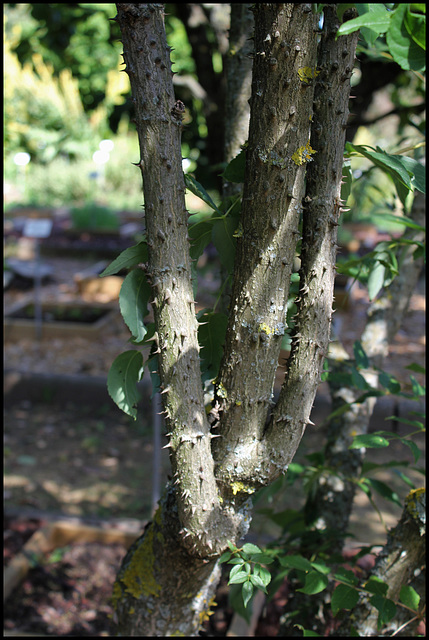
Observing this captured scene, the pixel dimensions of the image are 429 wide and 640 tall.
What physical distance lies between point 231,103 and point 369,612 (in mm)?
1276

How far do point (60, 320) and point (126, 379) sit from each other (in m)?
4.91

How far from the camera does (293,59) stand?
0.81 meters

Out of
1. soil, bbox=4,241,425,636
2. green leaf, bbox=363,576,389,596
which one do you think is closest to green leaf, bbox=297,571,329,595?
green leaf, bbox=363,576,389,596

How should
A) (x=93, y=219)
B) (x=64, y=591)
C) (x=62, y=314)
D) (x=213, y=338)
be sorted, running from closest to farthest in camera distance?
1. (x=213, y=338)
2. (x=64, y=591)
3. (x=62, y=314)
4. (x=93, y=219)

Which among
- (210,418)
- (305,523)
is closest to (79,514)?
(305,523)

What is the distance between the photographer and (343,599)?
115cm

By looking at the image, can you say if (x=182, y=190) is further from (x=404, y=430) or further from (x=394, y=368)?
(x=394, y=368)

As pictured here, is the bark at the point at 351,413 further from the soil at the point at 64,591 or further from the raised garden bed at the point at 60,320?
the raised garden bed at the point at 60,320

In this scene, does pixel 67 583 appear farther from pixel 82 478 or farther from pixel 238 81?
pixel 238 81

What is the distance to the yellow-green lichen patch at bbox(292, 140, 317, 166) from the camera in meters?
0.85

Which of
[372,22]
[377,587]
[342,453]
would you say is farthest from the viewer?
[342,453]

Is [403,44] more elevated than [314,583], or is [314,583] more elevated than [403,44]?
[403,44]

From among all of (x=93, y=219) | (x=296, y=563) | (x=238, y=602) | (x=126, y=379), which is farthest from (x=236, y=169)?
(x=93, y=219)

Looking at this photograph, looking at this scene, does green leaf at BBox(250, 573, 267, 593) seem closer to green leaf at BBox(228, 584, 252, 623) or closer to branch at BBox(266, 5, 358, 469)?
branch at BBox(266, 5, 358, 469)
